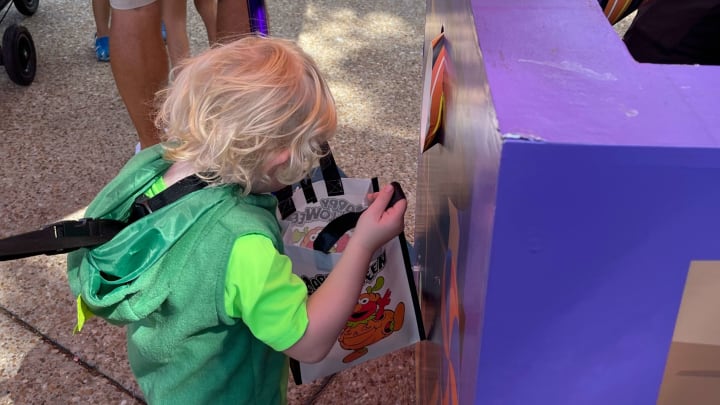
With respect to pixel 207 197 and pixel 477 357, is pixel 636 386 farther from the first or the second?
pixel 207 197

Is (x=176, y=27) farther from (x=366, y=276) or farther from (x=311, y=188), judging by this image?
(x=366, y=276)

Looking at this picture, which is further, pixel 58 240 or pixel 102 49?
pixel 102 49

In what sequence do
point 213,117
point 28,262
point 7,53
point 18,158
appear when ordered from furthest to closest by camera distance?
point 7,53 → point 18,158 → point 28,262 → point 213,117

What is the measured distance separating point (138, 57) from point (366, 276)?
47.9 inches

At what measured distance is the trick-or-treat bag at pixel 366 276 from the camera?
1.35 m

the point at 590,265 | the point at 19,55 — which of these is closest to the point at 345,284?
the point at 590,265

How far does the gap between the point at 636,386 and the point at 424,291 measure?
84 centimetres

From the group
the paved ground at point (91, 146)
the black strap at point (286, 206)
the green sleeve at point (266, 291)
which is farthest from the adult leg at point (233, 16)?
the green sleeve at point (266, 291)

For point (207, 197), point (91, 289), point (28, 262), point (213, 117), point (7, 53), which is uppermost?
point (213, 117)

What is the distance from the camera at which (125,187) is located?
1.24 metres

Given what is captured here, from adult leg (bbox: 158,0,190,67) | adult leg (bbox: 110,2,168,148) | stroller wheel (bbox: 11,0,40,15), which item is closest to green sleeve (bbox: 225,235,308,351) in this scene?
adult leg (bbox: 110,2,168,148)

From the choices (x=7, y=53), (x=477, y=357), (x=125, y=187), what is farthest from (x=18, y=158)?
(x=477, y=357)

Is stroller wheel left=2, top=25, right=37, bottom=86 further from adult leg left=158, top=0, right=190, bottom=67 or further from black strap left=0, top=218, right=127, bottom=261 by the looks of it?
black strap left=0, top=218, right=127, bottom=261

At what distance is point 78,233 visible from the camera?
116cm
